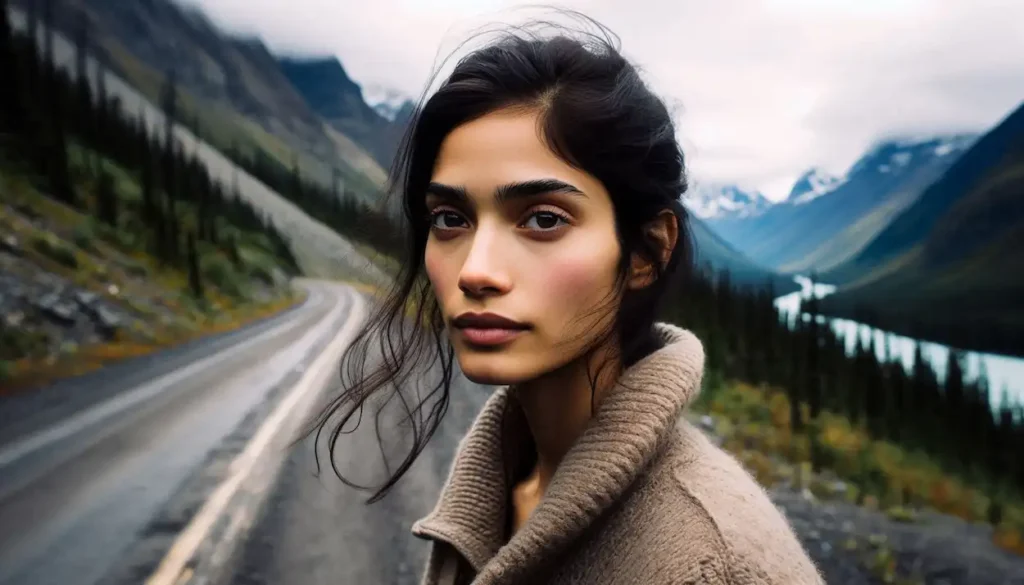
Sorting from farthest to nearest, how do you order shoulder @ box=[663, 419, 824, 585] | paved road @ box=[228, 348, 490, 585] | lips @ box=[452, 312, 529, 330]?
paved road @ box=[228, 348, 490, 585], lips @ box=[452, 312, 529, 330], shoulder @ box=[663, 419, 824, 585]

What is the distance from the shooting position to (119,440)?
3.95 feet

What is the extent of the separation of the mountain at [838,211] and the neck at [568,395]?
96 centimetres

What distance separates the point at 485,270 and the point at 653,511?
0.26 m

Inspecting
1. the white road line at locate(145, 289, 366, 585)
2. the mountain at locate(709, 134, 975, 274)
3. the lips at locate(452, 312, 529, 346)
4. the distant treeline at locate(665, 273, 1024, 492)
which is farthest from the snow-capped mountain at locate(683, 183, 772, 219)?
the lips at locate(452, 312, 529, 346)

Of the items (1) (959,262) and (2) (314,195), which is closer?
(1) (959,262)

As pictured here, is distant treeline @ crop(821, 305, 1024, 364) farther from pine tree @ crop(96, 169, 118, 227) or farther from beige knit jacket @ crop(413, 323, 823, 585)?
pine tree @ crop(96, 169, 118, 227)

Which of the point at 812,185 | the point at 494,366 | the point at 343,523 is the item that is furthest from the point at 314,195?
the point at 812,185

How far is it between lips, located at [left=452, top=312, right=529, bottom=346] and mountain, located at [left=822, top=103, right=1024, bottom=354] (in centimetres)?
108

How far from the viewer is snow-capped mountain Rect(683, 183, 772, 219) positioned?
1556 mm

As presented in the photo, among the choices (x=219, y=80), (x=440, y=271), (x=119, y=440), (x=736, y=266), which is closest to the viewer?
(x=440, y=271)

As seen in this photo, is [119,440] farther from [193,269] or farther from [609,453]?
[609,453]

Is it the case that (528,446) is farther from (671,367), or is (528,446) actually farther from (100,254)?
(100,254)

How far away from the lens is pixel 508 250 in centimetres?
63

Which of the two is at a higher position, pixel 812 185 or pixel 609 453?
pixel 812 185
